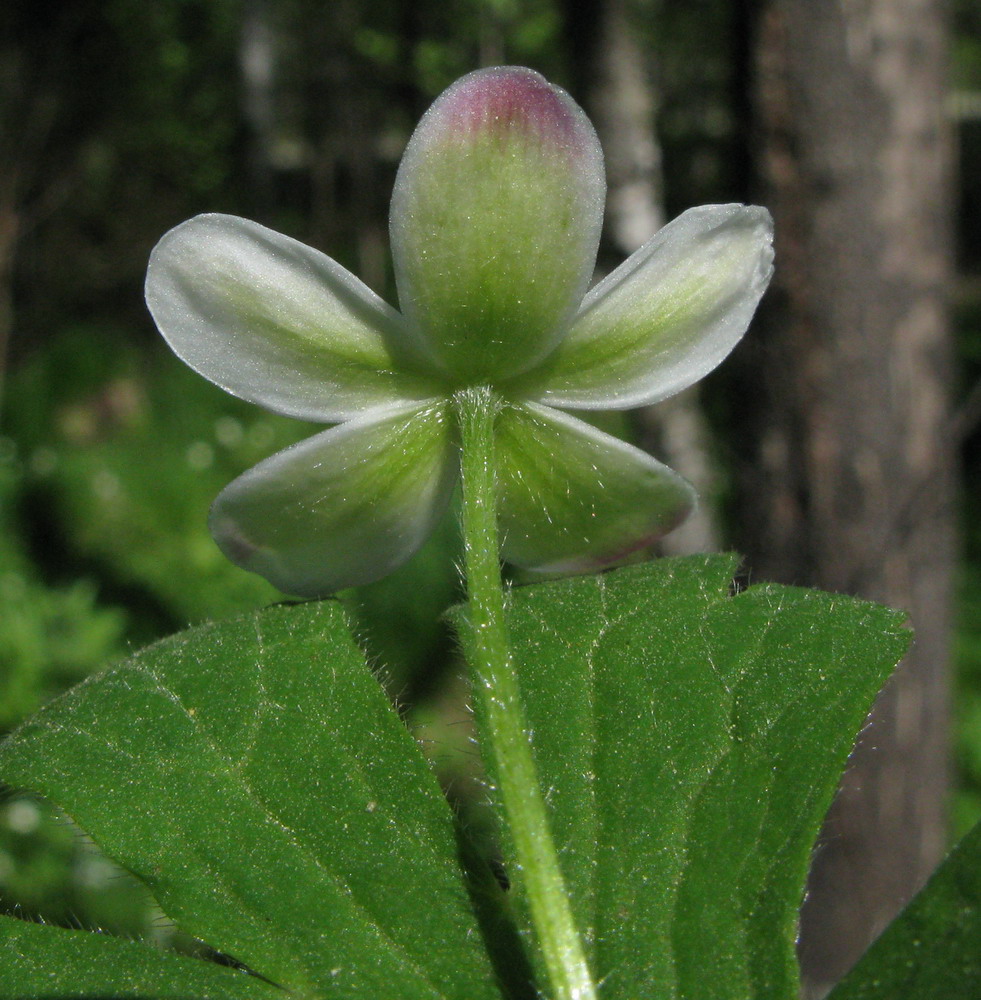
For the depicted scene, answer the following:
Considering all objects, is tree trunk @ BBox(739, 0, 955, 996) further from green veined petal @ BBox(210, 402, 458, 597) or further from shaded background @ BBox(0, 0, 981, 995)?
green veined petal @ BBox(210, 402, 458, 597)

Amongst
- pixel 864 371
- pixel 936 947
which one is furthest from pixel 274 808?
pixel 864 371

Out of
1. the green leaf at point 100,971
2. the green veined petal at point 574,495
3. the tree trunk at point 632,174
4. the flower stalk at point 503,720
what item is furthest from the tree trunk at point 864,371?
the green leaf at point 100,971

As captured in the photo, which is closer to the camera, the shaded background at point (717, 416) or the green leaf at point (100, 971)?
the green leaf at point (100, 971)

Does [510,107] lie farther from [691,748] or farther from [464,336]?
[691,748]

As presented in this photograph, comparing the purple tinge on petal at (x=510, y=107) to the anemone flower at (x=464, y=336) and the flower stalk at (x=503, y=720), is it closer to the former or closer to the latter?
the anemone flower at (x=464, y=336)

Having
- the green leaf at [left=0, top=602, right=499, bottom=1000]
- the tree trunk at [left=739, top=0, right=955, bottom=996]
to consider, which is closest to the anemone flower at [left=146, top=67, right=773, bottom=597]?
the green leaf at [left=0, top=602, right=499, bottom=1000]

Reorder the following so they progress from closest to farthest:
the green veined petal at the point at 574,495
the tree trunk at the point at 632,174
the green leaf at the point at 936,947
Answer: the green leaf at the point at 936,947
the green veined petal at the point at 574,495
the tree trunk at the point at 632,174
